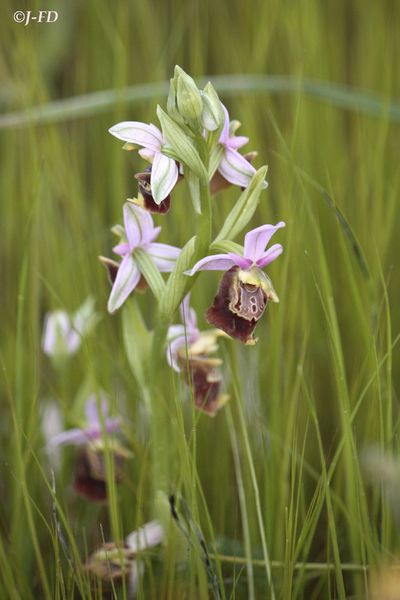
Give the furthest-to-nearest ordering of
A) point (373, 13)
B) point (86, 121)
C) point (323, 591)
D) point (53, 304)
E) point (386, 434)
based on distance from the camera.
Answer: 1. point (86, 121)
2. point (373, 13)
3. point (53, 304)
4. point (323, 591)
5. point (386, 434)

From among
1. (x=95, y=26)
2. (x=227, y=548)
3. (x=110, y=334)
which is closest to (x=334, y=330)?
(x=227, y=548)

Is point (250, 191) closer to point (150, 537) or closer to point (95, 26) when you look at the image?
point (150, 537)

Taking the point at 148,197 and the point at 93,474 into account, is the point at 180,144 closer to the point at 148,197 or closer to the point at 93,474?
the point at 148,197

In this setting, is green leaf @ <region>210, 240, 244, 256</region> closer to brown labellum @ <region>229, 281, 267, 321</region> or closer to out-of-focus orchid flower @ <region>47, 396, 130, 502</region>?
brown labellum @ <region>229, 281, 267, 321</region>

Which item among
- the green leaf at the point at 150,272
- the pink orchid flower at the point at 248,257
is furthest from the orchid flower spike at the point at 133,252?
the pink orchid flower at the point at 248,257

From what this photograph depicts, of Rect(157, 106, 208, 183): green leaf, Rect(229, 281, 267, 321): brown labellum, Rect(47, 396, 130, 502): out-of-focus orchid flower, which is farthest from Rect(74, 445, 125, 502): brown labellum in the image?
Rect(157, 106, 208, 183): green leaf

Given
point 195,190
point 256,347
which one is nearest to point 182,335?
point 195,190
